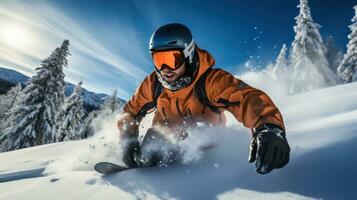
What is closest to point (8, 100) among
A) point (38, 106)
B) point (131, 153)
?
point (38, 106)

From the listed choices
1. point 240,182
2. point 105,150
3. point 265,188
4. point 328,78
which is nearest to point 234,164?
point 240,182

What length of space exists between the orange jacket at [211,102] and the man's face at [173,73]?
0.21m

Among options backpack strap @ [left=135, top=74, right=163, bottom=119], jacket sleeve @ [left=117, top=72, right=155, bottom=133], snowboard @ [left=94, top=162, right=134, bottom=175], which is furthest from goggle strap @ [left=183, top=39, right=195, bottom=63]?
snowboard @ [left=94, top=162, right=134, bottom=175]

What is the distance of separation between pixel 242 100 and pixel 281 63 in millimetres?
38680

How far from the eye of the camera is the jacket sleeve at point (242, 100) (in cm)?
287

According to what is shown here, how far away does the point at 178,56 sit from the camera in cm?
393

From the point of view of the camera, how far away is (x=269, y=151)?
2.36 m

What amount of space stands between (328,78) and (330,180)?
103 feet

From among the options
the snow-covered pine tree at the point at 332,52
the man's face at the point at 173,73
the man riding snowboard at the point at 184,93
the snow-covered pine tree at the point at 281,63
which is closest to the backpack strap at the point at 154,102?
the man riding snowboard at the point at 184,93

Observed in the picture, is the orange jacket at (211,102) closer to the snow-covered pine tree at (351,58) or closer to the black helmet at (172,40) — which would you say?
the black helmet at (172,40)

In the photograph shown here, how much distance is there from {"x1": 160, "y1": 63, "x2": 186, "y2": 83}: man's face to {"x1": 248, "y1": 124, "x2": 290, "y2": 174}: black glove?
170 cm

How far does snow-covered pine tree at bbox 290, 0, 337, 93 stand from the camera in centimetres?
3011

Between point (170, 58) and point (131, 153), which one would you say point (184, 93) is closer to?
point (170, 58)

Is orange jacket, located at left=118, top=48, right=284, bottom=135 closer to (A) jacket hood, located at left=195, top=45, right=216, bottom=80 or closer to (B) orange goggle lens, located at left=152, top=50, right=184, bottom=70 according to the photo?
(A) jacket hood, located at left=195, top=45, right=216, bottom=80
